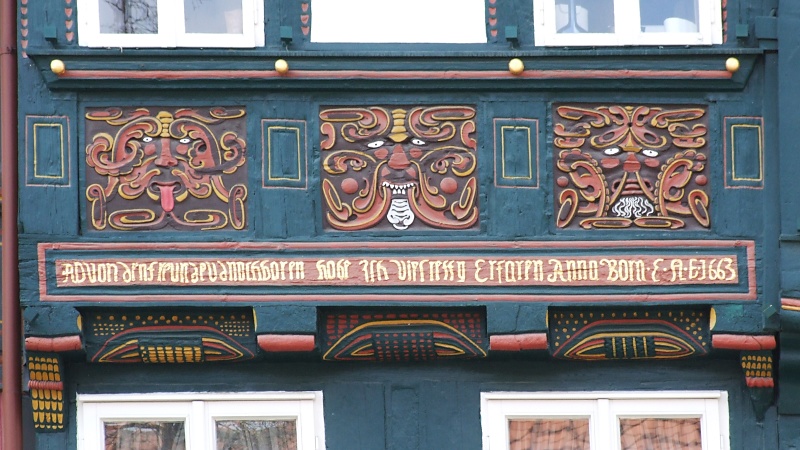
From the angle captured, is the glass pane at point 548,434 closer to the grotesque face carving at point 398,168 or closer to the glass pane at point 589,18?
the grotesque face carving at point 398,168

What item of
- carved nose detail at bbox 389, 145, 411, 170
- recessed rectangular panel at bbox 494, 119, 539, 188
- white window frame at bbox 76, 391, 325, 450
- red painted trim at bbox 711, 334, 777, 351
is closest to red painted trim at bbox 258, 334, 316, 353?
white window frame at bbox 76, 391, 325, 450

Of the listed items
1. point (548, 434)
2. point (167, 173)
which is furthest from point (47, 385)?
point (548, 434)

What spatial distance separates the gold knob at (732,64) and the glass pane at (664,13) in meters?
0.33

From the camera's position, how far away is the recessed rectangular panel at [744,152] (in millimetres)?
8547

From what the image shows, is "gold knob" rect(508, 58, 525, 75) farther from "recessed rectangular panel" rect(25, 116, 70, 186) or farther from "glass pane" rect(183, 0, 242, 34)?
"recessed rectangular panel" rect(25, 116, 70, 186)

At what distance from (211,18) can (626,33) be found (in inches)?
86.9

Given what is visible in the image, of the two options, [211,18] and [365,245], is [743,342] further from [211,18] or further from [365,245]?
[211,18]

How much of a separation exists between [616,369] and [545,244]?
Result: 799 millimetres

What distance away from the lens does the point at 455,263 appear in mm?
8477

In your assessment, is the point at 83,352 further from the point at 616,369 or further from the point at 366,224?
the point at 616,369

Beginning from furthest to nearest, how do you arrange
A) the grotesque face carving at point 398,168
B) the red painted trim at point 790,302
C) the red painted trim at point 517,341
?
the grotesque face carving at point 398,168 → the red painted trim at point 517,341 → the red painted trim at point 790,302

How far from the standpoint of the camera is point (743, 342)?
332 inches

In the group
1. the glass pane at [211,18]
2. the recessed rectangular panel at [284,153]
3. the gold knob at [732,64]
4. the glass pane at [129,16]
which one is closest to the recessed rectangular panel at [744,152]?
the gold knob at [732,64]

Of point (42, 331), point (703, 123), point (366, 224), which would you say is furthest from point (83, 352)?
point (703, 123)
